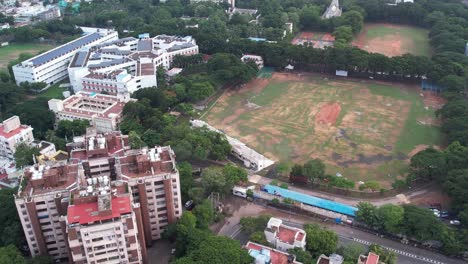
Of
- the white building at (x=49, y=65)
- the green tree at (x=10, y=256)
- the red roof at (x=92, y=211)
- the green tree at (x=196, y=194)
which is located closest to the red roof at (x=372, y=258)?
the green tree at (x=196, y=194)

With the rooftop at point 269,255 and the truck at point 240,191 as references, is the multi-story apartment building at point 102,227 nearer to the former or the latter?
the rooftop at point 269,255

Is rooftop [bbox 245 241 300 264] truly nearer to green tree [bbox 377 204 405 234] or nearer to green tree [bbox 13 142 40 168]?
green tree [bbox 377 204 405 234]

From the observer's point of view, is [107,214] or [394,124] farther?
[394,124]

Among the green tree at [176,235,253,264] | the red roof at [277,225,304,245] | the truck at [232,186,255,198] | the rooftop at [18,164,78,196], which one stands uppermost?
the rooftop at [18,164,78,196]

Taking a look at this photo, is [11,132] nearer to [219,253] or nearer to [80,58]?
[80,58]


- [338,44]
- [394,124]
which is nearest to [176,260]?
[394,124]

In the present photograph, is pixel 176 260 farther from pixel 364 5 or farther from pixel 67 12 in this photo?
pixel 67 12

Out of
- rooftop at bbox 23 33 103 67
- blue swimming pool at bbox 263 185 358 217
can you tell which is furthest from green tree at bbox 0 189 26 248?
rooftop at bbox 23 33 103 67

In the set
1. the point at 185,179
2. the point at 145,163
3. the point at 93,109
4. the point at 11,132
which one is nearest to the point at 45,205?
the point at 145,163
